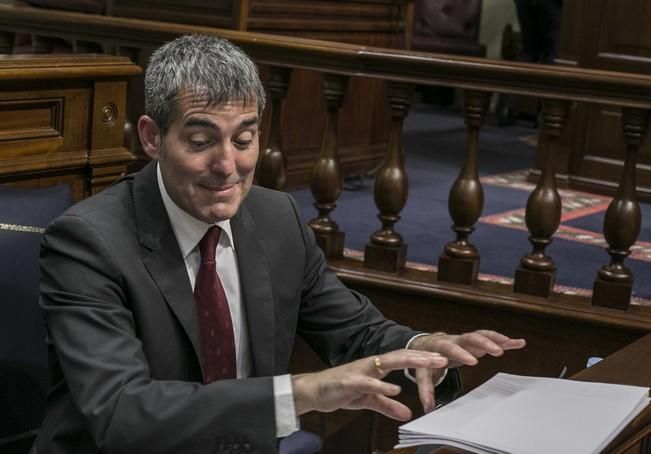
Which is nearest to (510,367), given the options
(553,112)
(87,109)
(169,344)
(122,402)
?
(553,112)

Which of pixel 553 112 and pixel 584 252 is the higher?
pixel 553 112

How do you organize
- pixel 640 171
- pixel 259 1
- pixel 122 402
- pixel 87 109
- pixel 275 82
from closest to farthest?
pixel 122 402 < pixel 87 109 < pixel 275 82 < pixel 259 1 < pixel 640 171

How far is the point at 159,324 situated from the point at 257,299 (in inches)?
8.2

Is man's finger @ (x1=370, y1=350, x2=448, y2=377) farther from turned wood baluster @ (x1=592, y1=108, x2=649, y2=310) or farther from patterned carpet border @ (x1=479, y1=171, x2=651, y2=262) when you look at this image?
patterned carpet border @ (x1=479, y1=171, x2=651, y2=262)

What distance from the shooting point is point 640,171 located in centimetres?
556

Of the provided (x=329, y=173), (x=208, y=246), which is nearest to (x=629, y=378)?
(x=208, y=246)

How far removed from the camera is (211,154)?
76.3 inches

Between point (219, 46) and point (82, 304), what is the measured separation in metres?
0.47

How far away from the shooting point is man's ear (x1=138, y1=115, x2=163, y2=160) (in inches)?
78.2

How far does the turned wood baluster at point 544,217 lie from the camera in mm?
3391

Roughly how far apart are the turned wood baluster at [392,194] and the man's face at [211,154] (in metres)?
1.62

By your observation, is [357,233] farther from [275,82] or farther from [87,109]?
[87,109]


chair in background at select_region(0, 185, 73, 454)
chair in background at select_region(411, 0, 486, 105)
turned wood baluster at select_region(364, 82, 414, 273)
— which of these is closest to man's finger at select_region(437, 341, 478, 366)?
chair in background at select_region(0, 185, 73, 454)

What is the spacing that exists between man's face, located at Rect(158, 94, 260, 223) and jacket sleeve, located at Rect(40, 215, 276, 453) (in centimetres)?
24
